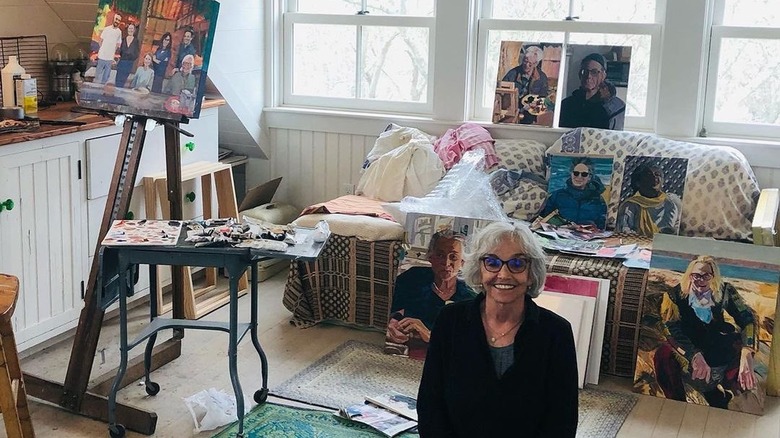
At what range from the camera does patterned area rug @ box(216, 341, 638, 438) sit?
3.40m

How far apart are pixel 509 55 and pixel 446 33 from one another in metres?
0.37

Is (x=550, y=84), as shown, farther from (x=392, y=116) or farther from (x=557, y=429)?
(x=557, y=429)

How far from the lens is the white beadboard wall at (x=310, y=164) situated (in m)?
5.13

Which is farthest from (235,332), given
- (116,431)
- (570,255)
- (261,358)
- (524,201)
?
(524,201)

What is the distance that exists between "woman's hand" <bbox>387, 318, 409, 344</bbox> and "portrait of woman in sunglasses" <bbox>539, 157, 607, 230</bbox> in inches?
34.1

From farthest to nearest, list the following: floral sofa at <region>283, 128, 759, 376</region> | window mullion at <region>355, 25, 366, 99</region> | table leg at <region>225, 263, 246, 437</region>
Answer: window mullion at <region>355, 25, 366, 99</region>
floral sofa at <region>283, 128, 759, 376</region>
table leg at <region>225, 263, 246, 437</region>

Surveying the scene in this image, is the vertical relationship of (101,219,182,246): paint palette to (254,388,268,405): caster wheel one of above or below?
above

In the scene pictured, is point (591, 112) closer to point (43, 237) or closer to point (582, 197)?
point (582, 197)

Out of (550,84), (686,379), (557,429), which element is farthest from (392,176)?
(557,429)

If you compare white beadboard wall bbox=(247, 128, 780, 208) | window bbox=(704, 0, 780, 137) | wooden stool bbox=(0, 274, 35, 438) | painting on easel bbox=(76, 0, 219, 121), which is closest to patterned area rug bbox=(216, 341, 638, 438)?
wooden stool bbox=(0, 274, 35, 438)

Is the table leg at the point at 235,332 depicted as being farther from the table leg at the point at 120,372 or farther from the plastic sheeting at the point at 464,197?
the plastic sheeting at the point at 464,197

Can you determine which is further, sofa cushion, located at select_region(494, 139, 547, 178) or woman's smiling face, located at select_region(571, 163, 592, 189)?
sofa cushion, located at select_region(494, 139, 547, 178)

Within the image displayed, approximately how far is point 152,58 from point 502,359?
1.81 metres

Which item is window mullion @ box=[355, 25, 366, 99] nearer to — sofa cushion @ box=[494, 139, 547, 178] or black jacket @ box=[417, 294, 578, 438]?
sofa cushion @ box=[494, 139, 547, 178]
